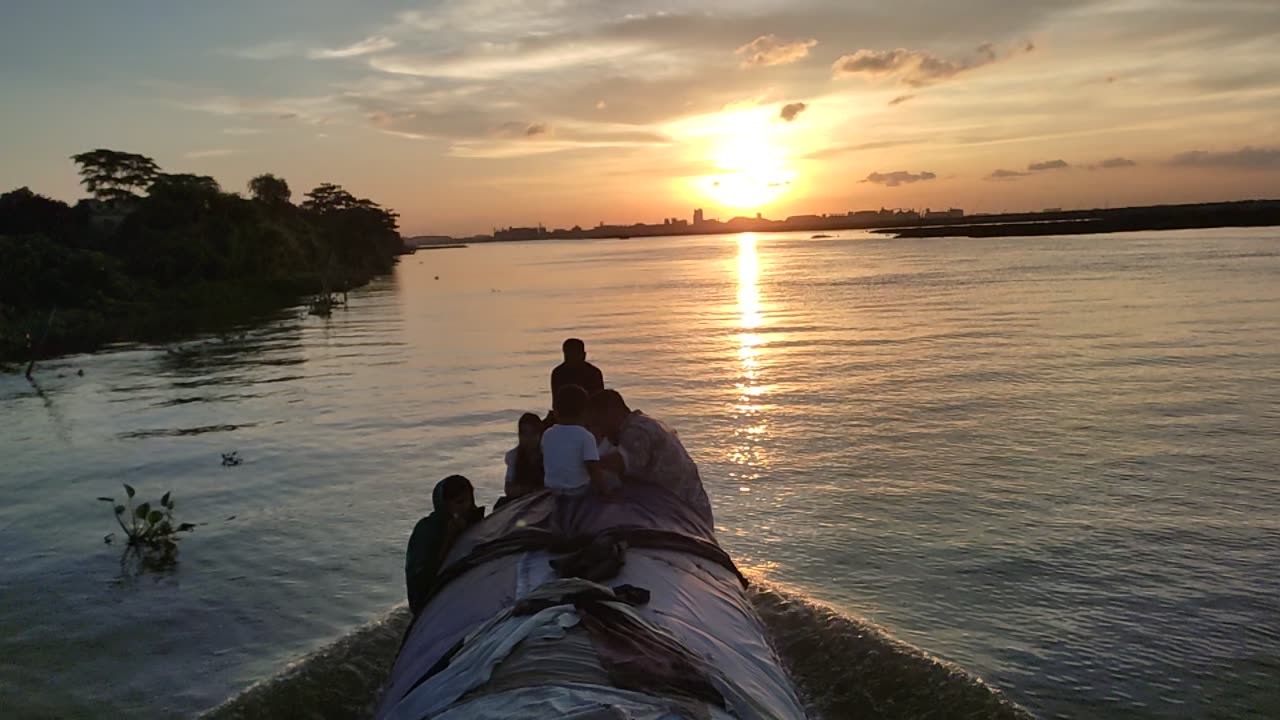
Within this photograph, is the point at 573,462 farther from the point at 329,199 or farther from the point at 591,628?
the point at 329,199

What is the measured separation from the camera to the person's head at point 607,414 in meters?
8.84

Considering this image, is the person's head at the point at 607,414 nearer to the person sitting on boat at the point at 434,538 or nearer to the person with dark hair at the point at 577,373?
the person sitting on boat at the point at 434,538

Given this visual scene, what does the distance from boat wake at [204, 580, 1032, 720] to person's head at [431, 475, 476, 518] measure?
5.73ft

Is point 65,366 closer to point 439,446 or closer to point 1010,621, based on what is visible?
point 439,446

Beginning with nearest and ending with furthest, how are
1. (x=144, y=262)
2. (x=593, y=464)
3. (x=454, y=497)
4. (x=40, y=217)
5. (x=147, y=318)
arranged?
(x=593, y=464), (x=454, y=497), (x=147, y=318), (x=144, y=262), (x=40, y=217)

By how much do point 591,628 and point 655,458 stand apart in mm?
3037

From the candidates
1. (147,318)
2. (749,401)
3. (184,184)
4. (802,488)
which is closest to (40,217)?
(184,184)

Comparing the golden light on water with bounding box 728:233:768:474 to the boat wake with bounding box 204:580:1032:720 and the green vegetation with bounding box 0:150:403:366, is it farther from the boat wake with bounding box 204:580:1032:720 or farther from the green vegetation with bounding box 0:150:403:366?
the green vegetation with bounding box 0:150:403:366

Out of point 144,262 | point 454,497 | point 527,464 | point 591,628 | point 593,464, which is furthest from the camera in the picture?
point 144,262

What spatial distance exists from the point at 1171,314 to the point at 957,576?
28.6 meters

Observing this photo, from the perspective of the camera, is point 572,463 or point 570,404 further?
point 570,404

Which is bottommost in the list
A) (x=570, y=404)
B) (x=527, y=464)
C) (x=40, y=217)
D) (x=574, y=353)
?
(x=527, y=464)

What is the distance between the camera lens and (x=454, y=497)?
7.93 meters

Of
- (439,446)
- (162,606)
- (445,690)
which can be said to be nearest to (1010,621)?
(445,690)
